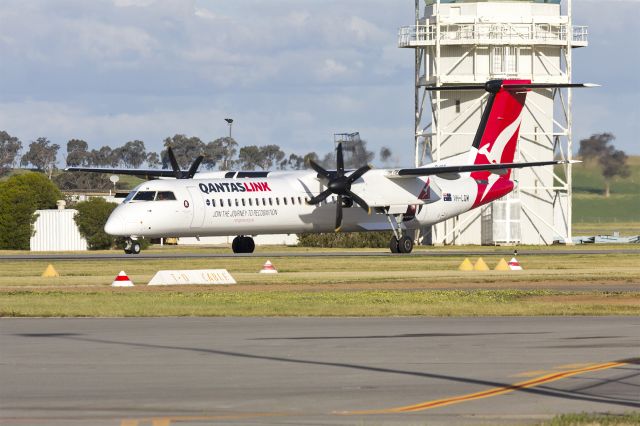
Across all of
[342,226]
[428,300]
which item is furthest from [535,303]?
→ [342,226]

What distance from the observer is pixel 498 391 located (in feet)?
43.7

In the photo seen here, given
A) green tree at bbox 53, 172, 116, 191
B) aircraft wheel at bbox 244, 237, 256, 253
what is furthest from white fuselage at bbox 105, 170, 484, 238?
green tree at bbox 53, 172, 116, 191

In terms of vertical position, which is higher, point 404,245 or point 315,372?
point 404,245

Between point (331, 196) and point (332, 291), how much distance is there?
81.1 ft

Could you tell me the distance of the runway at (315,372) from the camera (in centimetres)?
1202

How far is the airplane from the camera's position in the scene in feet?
163

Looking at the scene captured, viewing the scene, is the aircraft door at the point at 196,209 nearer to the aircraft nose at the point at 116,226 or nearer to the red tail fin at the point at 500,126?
the aircraft nose at the point at 116,226

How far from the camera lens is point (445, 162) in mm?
58500

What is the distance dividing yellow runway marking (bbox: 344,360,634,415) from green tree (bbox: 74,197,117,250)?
57.3 m

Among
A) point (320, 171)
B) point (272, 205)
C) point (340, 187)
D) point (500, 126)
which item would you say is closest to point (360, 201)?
point (340, 187)

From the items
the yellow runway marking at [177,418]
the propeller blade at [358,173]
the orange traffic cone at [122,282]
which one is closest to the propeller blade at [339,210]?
the propeller blade at [358,173]

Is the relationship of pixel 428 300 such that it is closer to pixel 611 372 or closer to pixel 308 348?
pixel 308 348

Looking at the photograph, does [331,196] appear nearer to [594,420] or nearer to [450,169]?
[450,169]

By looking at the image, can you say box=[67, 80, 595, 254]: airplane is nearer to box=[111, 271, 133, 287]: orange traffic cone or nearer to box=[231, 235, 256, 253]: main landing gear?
box=[231, 235, 256, 253]: main landing gear
